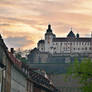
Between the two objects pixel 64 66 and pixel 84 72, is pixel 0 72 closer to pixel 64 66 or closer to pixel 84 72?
pixel 84 72

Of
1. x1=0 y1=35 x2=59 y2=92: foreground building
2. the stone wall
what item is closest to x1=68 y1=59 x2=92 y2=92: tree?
x1=0 y1=35 x2=59 y2=92: foreground building

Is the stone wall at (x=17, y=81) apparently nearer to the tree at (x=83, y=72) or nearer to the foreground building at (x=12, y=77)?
the foreground building at (x=12, y=77)

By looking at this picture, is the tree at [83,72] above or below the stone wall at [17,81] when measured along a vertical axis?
above

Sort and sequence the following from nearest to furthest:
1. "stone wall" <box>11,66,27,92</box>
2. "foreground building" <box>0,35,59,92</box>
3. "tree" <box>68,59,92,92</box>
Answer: "foreground building" <box>0,35,59,92</box> < "tree" <box>68,59,92,92</box> < "stone wall" <box>11,66,27,92</box>

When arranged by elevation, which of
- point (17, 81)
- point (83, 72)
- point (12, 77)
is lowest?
point (17, 81)

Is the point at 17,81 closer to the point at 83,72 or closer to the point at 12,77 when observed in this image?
the point at 12,77

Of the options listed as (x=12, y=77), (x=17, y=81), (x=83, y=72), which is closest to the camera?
(x=83, y=72)

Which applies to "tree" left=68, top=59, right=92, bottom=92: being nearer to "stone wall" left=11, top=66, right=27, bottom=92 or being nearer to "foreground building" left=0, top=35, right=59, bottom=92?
"foreground building" left=0, top=35, right=59, bottom=92

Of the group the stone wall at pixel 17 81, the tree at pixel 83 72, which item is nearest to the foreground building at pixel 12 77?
the stone wall at pixel 17 81

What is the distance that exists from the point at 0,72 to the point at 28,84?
75.8 feet

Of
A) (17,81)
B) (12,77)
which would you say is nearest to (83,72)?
(12,77)

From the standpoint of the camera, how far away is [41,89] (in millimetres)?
63062

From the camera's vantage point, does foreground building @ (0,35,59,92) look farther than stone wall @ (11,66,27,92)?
No

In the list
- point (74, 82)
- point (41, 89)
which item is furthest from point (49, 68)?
point (41, 89)
